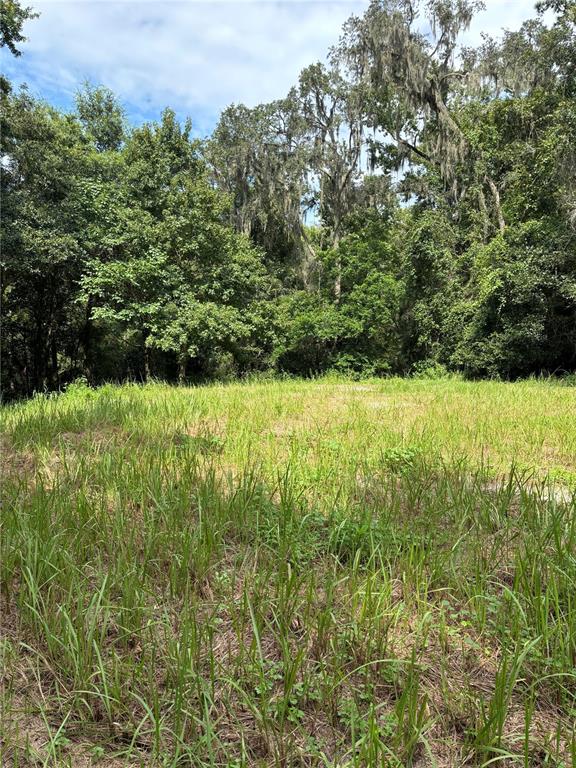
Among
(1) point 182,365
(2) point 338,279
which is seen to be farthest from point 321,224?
(1) point 182,365

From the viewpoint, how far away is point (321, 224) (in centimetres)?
2141

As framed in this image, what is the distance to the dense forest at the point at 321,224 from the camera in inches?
522

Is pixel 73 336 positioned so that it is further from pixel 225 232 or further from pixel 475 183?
pixel 475 183

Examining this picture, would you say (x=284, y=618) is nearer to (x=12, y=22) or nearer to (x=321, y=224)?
(x=12, y=22)

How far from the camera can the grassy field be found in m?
1.33

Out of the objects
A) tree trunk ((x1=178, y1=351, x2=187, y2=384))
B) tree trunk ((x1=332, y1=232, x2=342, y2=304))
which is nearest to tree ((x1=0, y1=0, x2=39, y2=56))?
tree trunk ((x1=178, y1=351, x2=187, y2=384))

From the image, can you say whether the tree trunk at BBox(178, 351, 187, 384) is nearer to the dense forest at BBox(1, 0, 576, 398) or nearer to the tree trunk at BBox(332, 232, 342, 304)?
the dense forest at BBox(1, 0, 576, 398)

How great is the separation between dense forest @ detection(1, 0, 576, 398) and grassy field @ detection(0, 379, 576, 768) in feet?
39.1

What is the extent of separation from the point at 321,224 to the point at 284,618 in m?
21.6

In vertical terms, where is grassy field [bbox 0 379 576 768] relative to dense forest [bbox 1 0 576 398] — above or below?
below

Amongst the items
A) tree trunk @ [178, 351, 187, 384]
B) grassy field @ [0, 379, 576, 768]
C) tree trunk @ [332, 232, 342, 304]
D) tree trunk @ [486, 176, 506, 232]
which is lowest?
grassy field @ [0, 379, 576, 768]

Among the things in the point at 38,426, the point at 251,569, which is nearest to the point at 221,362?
the point at 38,426

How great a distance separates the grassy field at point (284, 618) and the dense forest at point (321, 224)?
11914 mm

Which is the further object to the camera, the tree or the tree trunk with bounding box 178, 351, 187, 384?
the tree trunk with bounding box 178, 351, 187, 384
